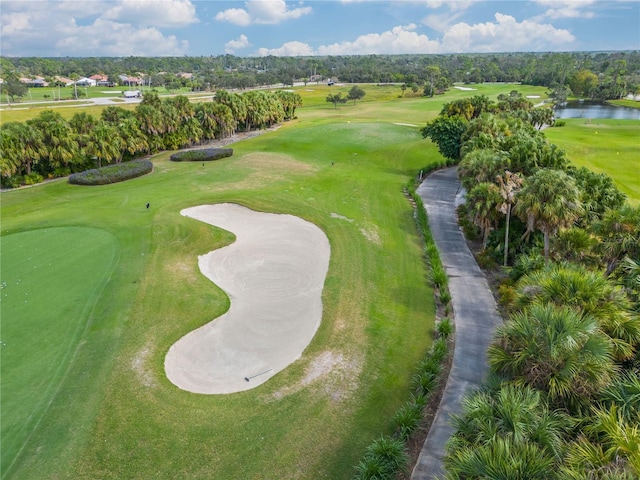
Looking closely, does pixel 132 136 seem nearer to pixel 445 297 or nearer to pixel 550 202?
pixel 445 297

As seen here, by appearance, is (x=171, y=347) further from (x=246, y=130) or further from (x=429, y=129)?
(x=246, y=130)

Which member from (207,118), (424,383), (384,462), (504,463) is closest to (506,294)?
(424,383)

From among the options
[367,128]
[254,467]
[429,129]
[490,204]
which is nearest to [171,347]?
[254,467]

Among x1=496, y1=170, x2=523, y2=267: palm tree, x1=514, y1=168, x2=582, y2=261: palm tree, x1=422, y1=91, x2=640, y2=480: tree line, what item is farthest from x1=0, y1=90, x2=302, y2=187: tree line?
x1=422, y1=91, x2=640, y2=480: tree line

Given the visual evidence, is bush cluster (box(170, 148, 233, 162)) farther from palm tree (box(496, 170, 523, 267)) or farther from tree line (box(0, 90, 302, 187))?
palm tree (box(496, 170, 523, 267))

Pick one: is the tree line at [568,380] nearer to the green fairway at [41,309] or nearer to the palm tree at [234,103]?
the green fairway at [41,309]
